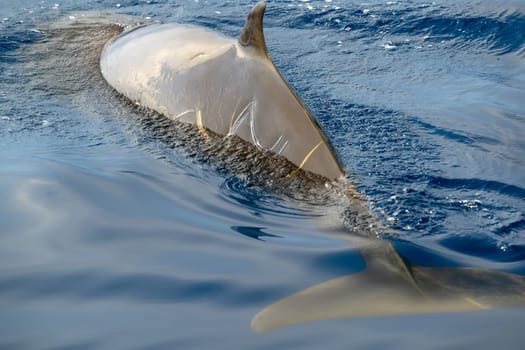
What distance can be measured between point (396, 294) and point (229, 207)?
1620 millimetres

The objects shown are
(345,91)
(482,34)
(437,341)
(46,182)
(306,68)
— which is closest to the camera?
(437,341)

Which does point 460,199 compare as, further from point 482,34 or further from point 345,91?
point 482,34

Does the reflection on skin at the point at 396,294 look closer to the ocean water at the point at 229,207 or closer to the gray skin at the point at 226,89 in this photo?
the ocean water at the point at 229,207

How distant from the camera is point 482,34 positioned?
10461mm

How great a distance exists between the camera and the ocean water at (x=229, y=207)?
3508 mm

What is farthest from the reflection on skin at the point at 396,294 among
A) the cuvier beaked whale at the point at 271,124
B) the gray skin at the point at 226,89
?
the gray skin at the point at 226,89

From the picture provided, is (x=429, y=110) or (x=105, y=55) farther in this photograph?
(x=105, y=55)

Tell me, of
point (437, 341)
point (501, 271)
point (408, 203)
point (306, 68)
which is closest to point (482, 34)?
point (306, 68)

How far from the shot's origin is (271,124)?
211 inches

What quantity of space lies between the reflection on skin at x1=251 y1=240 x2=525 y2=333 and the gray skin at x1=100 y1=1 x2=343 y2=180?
1.22m

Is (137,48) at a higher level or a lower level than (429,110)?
higher

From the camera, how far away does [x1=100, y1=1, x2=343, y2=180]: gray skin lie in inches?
204

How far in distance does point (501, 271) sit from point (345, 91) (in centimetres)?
432

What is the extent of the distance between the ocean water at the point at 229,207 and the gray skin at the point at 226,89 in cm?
21
